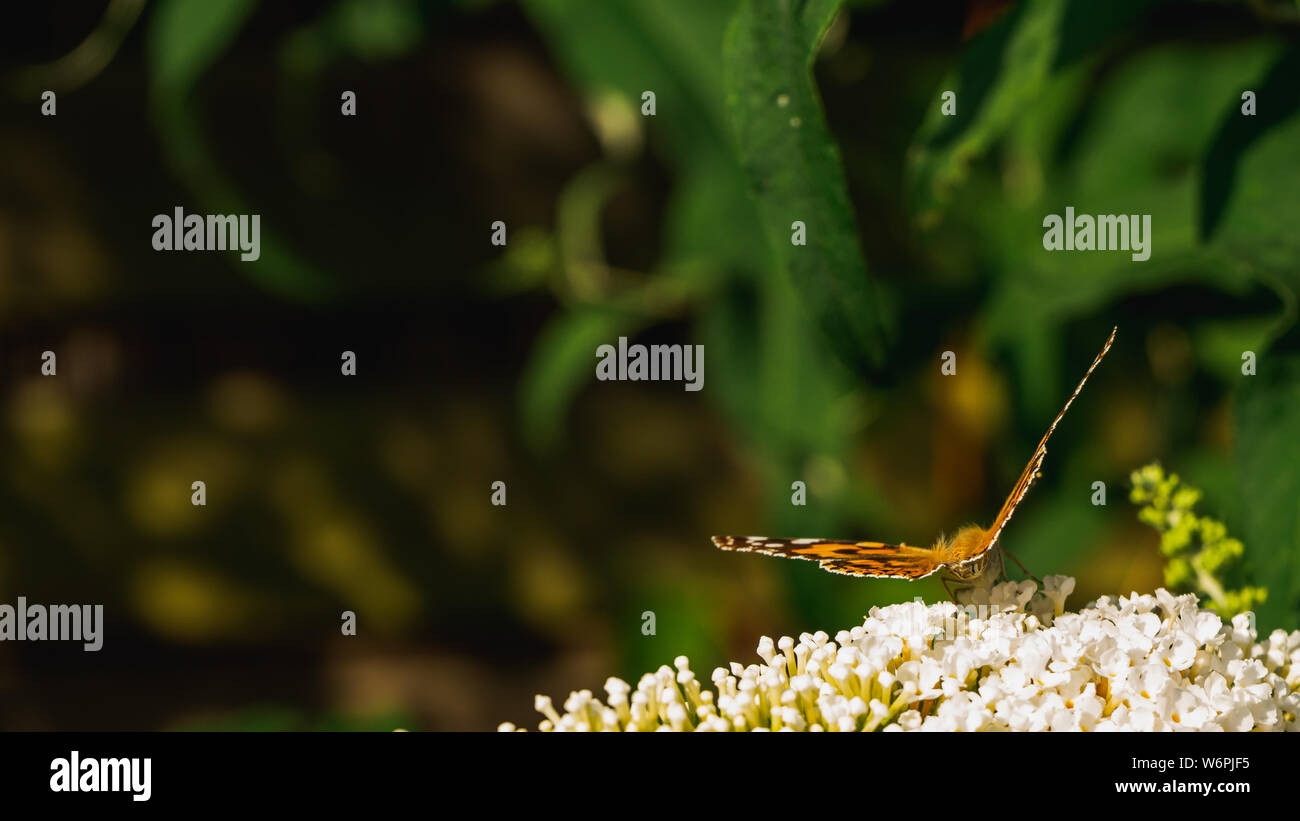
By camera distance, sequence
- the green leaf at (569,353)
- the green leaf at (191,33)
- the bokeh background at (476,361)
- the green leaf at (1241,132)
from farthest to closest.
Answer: the green leaf at (569,353) → the bokeh background at (476,361) → the green leaf at (191,33) → the green leaf at (1241,132)

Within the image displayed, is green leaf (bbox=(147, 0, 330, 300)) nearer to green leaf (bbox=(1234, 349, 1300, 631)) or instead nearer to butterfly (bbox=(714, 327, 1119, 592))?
butterfly (bbox=(714, 327, 1119, 592))

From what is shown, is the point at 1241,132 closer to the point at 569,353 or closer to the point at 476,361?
the point at 569,353

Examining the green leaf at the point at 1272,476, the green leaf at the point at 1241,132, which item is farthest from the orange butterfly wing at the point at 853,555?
the green leaf at the point at 1241,132

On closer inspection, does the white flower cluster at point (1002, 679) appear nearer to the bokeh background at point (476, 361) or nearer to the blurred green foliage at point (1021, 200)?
the blurred green foliage at point (1021, 200)

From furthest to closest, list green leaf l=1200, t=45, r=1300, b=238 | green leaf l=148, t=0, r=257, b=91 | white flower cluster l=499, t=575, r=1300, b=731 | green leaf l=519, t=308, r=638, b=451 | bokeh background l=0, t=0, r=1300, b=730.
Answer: green leaf l=519, t=308, r=638, b=451, bokeh background l=0, t=0, r=1300, b=730, green leaf l=148, t=0, r=257, b=91, green leaf l=1200, t=45, r=1300, b=238, white flower cluster l=499, t=575, r=1300, b=731

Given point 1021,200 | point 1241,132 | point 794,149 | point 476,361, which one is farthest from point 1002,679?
point 476,361

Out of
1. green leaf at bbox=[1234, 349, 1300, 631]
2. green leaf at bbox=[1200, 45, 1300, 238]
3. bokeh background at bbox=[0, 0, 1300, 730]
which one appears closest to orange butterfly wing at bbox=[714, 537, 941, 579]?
green leaf at bbox=[1234, 349, 1300, 631]
